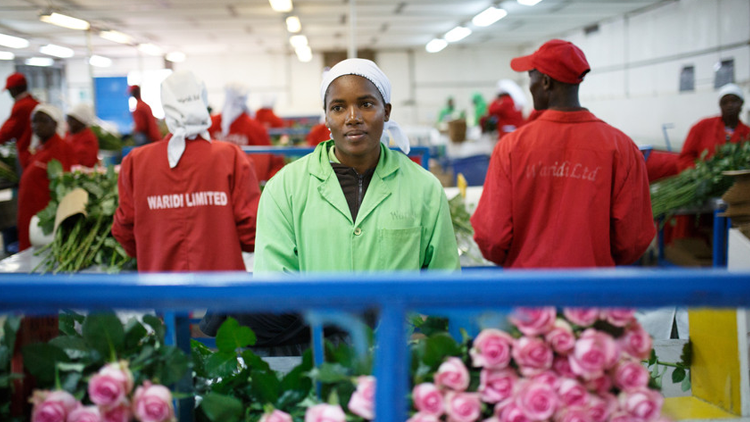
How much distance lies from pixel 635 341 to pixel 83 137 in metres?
6.09

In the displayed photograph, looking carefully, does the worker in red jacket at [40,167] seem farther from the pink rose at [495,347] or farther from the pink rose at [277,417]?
the pink rose at [495,347]

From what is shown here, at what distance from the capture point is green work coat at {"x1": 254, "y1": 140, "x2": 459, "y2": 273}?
1.70 metres

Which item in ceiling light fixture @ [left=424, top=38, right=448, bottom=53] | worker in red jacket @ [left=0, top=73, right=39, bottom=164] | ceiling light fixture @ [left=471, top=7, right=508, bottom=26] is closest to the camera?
worker in red jacket @ [left=0, top=73, right=39, bottom=164]

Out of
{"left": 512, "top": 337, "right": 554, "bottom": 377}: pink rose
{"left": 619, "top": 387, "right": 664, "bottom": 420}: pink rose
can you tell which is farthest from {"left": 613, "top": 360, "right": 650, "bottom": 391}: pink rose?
{"left": 512, "top": 337, "right": 554, "bottom": 377}: pink rose

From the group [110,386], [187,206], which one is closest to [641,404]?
[110,386]

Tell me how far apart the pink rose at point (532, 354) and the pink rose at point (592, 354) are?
4 cm

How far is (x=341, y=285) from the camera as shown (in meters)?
0.82

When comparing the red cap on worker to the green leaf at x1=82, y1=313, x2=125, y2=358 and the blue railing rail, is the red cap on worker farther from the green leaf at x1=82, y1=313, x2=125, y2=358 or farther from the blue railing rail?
→ the blue railing rail

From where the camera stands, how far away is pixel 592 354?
1.00 metres

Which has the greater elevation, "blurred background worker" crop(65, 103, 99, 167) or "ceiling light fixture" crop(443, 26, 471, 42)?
"ceiling light fixture" crop(443, 26, 471, 42)

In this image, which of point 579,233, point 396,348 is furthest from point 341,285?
point 579,233

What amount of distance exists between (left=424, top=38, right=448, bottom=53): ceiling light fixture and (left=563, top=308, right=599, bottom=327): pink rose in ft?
60.9

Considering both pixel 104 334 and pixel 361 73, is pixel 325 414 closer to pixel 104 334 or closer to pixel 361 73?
pixel 104 334

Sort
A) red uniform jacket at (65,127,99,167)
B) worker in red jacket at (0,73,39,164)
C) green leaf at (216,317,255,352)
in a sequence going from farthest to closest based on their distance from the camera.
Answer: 1. worker in red jacket at (0,73,39,164)
2. red uniform jacket at (65,127,99,167)
3. green leaf at (216,317,255,352)
